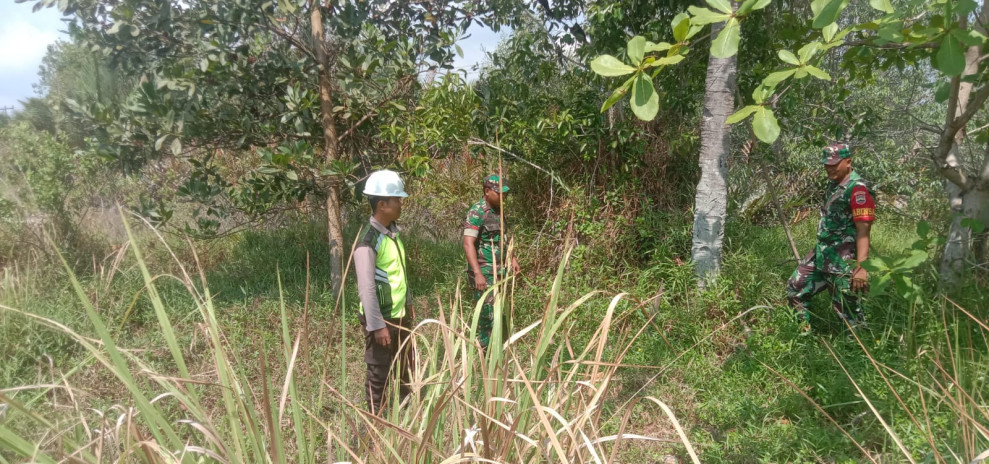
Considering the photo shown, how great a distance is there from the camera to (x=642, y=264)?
4941 mm

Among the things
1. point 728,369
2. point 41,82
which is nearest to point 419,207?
point 728,369

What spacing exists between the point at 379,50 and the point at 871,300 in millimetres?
4074

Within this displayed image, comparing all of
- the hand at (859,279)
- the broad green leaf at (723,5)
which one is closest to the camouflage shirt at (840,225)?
the hand at (859,279)

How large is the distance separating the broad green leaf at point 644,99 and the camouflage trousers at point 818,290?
9.02 ft

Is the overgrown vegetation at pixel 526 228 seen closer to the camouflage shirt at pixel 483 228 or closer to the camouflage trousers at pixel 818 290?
the camouflage trousers at pixel 818 290

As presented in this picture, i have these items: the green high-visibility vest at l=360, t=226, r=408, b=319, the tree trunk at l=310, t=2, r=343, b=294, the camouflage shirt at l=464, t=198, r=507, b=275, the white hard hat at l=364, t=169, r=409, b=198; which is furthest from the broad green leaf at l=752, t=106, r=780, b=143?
the tree trunk at l=310, t=2, r=343, b=294

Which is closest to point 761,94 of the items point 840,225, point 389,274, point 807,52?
point 807,52

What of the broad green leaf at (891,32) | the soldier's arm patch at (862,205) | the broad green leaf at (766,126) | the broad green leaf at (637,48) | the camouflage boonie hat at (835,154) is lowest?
the soldier's arm patch at (862,205)

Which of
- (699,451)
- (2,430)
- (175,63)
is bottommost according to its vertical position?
(699,451)

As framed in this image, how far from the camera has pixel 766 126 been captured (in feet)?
4.68

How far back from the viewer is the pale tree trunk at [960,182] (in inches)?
98.9

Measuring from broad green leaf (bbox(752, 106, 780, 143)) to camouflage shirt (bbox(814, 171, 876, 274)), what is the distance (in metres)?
2.43

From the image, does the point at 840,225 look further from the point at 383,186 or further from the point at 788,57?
the point at 383,186

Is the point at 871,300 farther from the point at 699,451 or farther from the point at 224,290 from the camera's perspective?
Result: the point at 224,290
